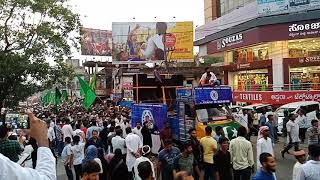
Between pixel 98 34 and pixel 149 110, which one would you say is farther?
pixel 98 34

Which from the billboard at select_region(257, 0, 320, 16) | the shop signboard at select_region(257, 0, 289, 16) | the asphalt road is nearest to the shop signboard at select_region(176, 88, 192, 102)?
the asphalt road

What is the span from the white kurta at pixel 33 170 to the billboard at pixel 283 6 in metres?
34.7

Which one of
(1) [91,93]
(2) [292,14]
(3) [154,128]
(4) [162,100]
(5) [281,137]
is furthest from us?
(2) [292,14]

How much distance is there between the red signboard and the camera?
2588 cm

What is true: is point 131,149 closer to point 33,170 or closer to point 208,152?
point 208,152

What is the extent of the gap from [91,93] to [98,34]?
48624 millimetres

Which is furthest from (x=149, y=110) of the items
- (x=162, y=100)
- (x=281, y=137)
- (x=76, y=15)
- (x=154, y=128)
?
(x=281, y=137)

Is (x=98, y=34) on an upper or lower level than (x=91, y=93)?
upper

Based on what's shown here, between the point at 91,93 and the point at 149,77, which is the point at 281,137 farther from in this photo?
the point at 91,93

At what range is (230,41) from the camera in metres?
41.5

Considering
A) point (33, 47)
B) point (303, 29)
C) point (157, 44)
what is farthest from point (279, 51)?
point (33, 47)

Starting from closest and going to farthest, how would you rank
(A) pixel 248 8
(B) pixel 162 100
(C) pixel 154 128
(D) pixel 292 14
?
(C) pixel 154 128
(B) pixel 162 100
(D) pixel 292 14
(A) pixel 248 8

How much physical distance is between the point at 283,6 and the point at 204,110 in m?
23.7

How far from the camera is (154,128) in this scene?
570 inches
